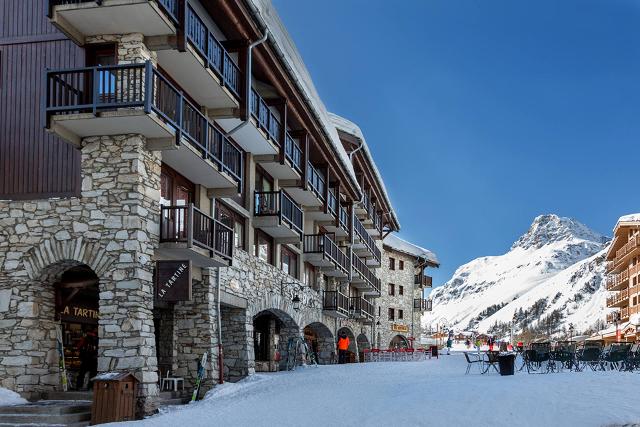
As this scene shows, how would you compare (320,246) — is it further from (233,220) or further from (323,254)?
(233,220)

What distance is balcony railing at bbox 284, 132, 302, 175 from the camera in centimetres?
2791

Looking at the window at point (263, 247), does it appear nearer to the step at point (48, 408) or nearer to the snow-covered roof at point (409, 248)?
the step at point (48, 408)

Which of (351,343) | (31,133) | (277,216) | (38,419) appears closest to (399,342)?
(351,343)

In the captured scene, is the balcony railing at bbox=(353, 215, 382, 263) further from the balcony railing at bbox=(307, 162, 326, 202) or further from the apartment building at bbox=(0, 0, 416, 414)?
the apartment building at bbox=(0, 0, 416, 414)

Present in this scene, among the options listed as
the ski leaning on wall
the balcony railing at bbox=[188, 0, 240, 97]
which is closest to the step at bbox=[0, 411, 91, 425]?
the ski leaning on wall

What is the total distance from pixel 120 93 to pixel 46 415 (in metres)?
6.51

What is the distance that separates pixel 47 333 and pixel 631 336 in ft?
184

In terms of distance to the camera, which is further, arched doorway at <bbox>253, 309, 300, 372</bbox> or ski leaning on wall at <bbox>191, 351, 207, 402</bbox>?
arched doorway at <bbox>253, 309, 300, 372</bbox>

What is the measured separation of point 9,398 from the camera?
17.4 metres

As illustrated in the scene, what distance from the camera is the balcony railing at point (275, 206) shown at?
88.4 feet

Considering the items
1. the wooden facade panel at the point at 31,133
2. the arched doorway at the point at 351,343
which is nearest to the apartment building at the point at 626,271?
the arched doorway at the point at 351,343

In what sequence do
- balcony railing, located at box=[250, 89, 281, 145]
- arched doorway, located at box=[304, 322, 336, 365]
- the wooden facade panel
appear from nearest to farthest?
the wooden facade panel, balcony railing, located at box=[250, 89, 281, 145], arched doorway, located at box=[304, 322, 336, 365]

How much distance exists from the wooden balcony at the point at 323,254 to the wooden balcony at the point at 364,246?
4.53 metres

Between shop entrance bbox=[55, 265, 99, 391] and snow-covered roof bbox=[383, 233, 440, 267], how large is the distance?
135 feet
